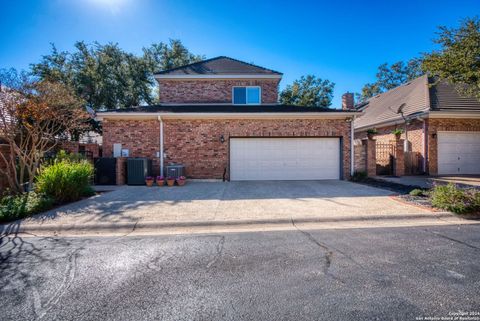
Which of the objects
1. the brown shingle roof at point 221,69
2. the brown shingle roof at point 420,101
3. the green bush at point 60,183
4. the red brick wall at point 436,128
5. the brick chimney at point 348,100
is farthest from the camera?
the brick chimney at point 348,100

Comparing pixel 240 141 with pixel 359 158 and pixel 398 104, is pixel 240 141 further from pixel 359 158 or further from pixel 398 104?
pixel 398 104

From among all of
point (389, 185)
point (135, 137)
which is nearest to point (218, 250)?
point (389, 185)

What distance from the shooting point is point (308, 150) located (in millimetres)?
10945

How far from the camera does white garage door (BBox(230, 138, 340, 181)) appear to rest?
10.9 m

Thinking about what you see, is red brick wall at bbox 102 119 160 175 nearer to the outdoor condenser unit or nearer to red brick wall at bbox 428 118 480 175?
the outdoor condenser unit

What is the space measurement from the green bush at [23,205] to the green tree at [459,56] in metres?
14.7

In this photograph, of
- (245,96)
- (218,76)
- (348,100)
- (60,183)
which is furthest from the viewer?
(348,100)

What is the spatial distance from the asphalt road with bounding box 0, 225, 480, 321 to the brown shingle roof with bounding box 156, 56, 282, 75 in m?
12.1

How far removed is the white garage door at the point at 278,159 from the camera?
10.9m

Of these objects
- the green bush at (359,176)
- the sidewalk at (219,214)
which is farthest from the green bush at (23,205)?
the green bush at (359,176)

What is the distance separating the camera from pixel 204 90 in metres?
13.8

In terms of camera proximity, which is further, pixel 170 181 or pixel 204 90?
pixel 204 90

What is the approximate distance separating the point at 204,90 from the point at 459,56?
12288mm

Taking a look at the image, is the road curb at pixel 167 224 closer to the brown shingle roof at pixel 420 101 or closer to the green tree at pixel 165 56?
the brown shingle roof at pixel 420 101
